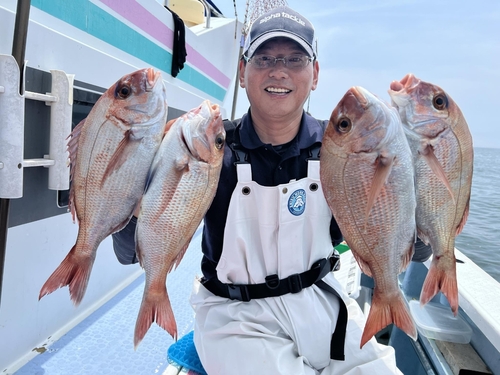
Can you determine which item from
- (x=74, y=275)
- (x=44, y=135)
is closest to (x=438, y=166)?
(x=74, y=275)

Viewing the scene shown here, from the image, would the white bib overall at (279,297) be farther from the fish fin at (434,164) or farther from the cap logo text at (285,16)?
the cap logo text at (285,16)

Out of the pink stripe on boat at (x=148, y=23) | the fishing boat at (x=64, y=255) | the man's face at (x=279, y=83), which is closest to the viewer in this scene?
the man's face at (x=279, y=83)

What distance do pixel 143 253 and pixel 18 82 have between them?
119 cm

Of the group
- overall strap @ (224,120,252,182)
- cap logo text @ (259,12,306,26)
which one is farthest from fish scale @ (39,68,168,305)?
cap logo text @ (259,12,306,26)

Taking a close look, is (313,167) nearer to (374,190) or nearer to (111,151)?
(374,190)

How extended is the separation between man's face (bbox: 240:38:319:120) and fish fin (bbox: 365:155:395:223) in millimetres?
716

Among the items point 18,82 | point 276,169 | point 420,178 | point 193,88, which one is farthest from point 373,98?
point 193,88

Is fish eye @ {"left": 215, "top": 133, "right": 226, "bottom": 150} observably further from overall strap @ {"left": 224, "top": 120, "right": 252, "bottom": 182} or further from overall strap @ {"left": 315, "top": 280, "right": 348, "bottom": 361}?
overall strap @ {"left": 315, "top": 280, "right": 348, "bottom": 361}

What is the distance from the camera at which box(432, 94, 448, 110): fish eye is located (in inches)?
59.6

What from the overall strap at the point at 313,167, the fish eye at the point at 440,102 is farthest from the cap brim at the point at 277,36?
the fish eye at the point at 440,102

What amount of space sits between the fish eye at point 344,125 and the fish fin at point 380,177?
18 centimetres

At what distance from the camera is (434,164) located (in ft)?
5.08

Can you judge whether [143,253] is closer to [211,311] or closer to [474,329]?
[211,311]

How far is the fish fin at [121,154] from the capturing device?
62.3 inches
